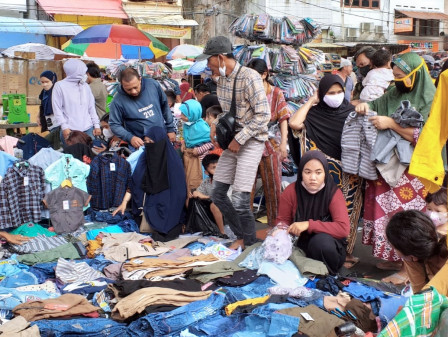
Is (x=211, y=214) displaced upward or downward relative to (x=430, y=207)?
downward

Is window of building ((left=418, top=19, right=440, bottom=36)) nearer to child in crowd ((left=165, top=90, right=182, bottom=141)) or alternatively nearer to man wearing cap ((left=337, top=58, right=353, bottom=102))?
child in crowd ((left=165, top=90, right=182, bottom=141))

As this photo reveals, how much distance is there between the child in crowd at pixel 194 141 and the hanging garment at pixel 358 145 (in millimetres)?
2240

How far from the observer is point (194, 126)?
22.6 feet

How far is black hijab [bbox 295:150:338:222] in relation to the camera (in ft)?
15.4

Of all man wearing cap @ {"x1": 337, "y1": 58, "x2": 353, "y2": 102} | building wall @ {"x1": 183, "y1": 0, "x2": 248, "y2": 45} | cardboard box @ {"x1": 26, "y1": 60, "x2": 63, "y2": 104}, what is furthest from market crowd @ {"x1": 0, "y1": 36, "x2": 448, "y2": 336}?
building wall @ {"x1": 183, "y1": 0, "x2": 248, "y2": 45}

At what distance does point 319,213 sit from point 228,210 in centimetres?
101

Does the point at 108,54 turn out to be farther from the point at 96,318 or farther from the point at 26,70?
the point at 96,318

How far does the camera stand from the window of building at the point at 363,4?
104 ft

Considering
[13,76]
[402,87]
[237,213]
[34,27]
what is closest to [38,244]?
[237,213]

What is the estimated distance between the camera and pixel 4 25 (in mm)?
18328

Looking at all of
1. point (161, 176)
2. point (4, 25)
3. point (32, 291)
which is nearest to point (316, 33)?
point (161, 176)

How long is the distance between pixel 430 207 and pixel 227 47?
218 cm

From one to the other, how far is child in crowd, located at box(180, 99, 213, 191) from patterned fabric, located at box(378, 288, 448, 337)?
4699mm

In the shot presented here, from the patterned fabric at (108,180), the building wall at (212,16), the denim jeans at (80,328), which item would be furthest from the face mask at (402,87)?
the building wall at (212,16)
